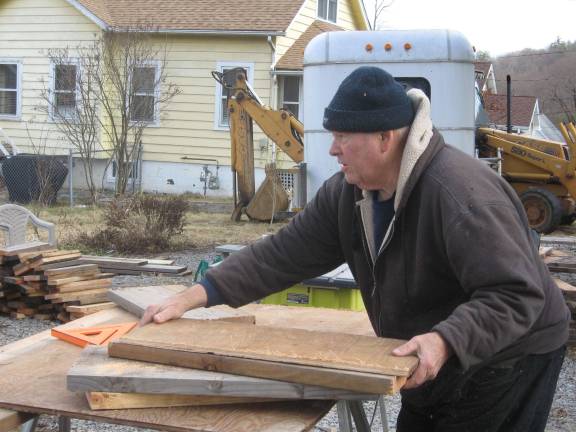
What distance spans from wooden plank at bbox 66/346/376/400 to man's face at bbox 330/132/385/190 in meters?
0.74

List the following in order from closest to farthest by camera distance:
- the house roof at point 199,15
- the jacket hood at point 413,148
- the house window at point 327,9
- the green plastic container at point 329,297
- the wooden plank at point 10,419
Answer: the wooden plank at point 10,419 → the jacket hood at point 413,148 → the green plastic container at point 329,297 → the house roof at point 199,15 → the house window at point 327,9

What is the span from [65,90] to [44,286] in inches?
507

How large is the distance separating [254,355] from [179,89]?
58.9ft

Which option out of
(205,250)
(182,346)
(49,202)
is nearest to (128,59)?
(49,202)

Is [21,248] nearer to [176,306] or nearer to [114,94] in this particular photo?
[176,306]

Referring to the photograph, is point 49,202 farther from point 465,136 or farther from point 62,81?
point 465,136

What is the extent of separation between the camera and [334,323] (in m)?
3.84

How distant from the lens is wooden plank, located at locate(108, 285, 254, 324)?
333 centimetres

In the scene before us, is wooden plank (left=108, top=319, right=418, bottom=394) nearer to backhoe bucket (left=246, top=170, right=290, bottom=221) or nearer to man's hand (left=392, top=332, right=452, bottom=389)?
man's hand (left=392, top=332, right=452, bottom=389)

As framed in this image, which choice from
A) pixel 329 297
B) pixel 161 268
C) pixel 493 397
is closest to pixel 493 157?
pixel 161 268

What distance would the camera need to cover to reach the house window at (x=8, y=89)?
2091 cm

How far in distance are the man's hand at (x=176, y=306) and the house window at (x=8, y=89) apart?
62.8 ft

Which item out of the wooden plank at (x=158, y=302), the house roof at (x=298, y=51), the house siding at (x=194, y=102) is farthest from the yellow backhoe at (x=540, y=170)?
the wooden plank at (x=158, y=302)

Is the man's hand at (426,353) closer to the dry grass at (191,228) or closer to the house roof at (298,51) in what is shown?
the dry grass at (191,228)
